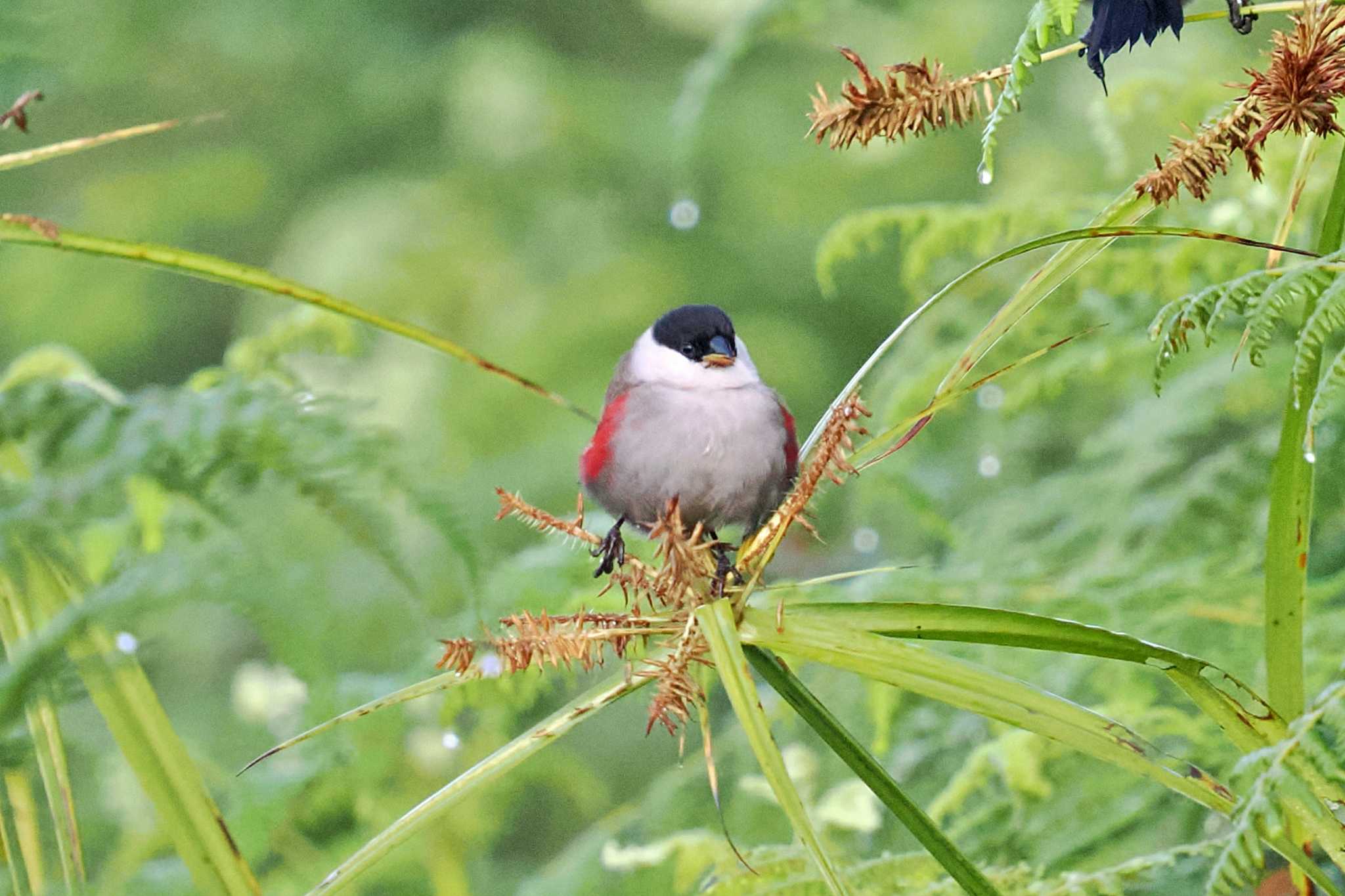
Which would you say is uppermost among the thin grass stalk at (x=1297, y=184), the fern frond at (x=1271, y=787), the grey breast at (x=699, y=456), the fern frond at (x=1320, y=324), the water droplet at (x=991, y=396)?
the water droplet at (x=991, y=396)

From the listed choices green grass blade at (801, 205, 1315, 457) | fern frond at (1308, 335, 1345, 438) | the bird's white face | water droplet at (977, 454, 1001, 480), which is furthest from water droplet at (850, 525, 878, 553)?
fern frond at (1308, 335, 1345, 438)

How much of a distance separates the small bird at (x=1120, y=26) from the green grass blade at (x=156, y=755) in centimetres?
46

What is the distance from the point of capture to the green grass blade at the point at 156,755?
52 cm

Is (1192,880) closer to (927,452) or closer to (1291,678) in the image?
(1291,678)

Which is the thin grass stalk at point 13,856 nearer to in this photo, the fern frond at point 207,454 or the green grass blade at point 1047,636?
the fern frond at point 207,454

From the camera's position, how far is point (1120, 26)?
581 millimetres

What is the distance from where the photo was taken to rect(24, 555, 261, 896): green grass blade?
520mm

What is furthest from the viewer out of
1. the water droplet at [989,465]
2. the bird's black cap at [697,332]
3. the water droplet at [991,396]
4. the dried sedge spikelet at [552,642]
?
the water droplet at [989,465]

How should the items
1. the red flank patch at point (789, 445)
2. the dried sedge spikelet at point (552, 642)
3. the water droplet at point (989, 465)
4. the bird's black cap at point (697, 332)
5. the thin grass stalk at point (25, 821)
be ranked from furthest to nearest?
the water droplet at point (989, 465) < the bird's black cap at point (697, 332) < the red flank patch at point (789, 445) < the thin grass stalk at point (25, 821) < the dried sedge spikelet at point (552, 642)

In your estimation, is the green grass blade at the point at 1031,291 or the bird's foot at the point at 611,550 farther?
the bird's foot at the point at 611,550

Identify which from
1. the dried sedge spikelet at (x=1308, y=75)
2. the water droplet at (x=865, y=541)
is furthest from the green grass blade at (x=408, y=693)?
the water droplet at (x=865, y=541)

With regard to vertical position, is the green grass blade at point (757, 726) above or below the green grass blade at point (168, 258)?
below

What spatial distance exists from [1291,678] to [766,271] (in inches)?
84.9

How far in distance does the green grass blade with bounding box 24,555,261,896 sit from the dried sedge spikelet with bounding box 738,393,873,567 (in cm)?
24
